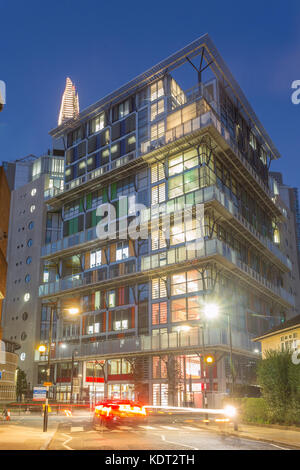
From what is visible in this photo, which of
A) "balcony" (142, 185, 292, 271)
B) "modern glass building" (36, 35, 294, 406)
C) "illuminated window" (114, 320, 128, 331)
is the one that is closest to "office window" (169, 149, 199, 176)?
"modern glass building" (36, 35, 294, 406)

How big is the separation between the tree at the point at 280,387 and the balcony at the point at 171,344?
1681 cm

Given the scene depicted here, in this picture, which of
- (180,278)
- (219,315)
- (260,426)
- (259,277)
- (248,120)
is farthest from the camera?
(248,120)

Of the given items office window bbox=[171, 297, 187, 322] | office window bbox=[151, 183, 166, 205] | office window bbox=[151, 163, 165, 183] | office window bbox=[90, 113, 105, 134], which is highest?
office window bbox=[90, 113, 105, 134]

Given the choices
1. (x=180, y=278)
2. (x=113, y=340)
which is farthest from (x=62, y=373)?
(x=180, y=278)

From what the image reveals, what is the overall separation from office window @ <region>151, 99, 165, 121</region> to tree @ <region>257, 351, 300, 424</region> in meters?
39.5

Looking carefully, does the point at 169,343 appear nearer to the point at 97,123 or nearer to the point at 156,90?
the point at 156,90

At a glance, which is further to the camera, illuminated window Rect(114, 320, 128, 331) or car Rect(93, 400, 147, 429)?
illuminated window Rect(114, 320, 128, 331)

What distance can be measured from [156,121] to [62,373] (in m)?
34.4

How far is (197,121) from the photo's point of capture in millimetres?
56094

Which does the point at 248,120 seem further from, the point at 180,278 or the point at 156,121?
the point at 180,278

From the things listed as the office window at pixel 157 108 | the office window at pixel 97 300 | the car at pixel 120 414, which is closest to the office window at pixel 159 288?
the office window at pixel 97 300

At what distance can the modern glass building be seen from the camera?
5350 cm

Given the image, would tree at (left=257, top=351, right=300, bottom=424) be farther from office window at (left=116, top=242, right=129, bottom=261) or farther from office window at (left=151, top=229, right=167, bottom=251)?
office window at (left=116, top=242, right=129, bottom=261)
